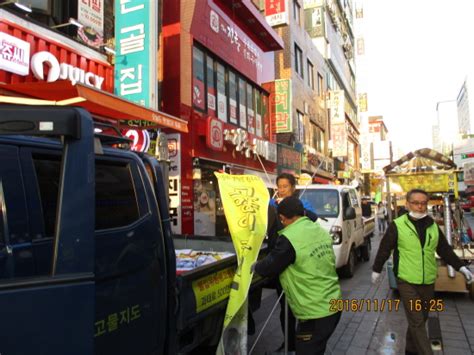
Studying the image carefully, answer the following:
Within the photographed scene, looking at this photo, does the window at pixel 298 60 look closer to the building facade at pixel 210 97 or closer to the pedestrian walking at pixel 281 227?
the building facade at pixel 210 97

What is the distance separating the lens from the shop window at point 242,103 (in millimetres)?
15480

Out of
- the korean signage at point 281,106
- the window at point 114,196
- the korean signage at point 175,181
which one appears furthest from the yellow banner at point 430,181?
the korean signage at point 281,106

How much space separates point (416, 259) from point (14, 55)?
6.85 m

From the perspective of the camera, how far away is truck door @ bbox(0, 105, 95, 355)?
172cm

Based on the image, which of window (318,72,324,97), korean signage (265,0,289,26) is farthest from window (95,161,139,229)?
window (318,72,324,97)

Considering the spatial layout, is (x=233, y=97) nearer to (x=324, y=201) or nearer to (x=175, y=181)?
(x=175, y=181)

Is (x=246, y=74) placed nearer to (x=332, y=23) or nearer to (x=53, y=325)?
Answer: (x=53, y=325)

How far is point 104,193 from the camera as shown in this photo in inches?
103

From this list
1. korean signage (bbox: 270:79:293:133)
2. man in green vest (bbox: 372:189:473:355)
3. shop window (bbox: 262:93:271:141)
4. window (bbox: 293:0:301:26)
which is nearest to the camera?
man in green vest (bbox: 372:189:473:355)

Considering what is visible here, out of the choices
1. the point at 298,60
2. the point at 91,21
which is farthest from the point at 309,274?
the point at 298,60

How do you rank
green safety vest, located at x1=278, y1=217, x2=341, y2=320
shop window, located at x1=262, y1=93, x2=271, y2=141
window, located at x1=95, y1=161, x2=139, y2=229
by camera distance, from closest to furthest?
window, located at x1=95, y1=161, x2=139, y2=229 < green safety vest, located at x1=278, y1=217, x2=341, y2=320 < shop window, located at x1=262, y1=93, x2=271, y2=141

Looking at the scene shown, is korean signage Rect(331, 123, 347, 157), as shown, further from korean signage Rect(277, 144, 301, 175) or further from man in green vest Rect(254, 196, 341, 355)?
man in green vest Rect(254, 196, 341, 355)

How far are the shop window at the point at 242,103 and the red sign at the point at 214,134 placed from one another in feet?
9.73

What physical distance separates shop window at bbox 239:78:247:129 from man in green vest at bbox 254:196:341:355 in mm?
12523
